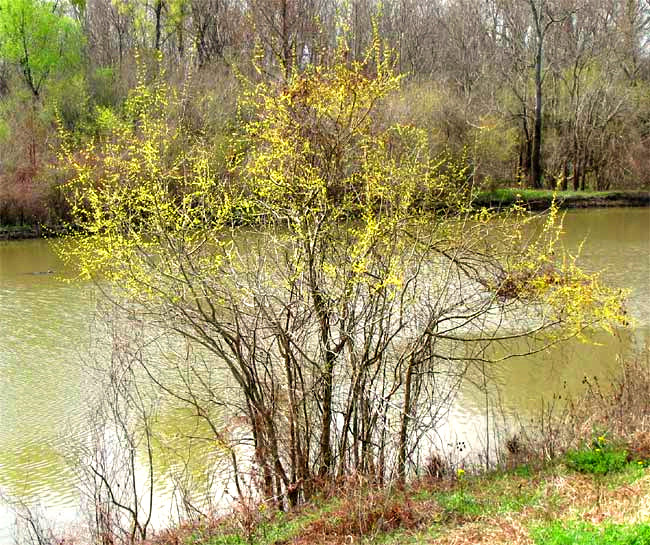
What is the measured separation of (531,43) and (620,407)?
34.7m

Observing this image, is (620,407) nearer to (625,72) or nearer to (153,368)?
(153,368)

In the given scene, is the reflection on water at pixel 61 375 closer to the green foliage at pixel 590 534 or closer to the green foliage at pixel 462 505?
the green foliage at pixel 462 505

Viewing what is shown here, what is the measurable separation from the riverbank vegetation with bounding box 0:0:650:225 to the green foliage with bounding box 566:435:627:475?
20071 mm

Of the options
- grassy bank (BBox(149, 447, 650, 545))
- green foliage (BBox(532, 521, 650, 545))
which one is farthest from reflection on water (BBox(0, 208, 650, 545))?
green foliage (BBox(532, 521, 650, 545))

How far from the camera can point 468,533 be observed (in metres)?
5.98

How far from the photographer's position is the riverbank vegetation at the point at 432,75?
30312mm

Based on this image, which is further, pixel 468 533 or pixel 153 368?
pixel 153 368

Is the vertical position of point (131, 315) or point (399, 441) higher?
point (131, 315)

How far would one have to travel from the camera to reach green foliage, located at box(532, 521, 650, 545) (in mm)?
4699

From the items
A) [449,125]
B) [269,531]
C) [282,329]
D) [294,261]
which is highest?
[449,125]

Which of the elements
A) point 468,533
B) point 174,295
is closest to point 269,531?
point 468,533

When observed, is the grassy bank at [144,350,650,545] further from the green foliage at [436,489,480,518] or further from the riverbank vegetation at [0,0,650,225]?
the riverbank vegetation at [0,0,650,225]

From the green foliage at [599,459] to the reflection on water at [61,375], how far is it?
105 cm

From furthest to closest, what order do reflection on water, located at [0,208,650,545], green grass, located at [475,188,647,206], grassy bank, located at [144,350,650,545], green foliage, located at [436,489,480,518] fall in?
green grass, located at [475,188,647,206] → reflection on water, located at [0,208,650,545] → green foliage, located at [436,489,480,518] → grassy bank, located at [144,350,650,545]
